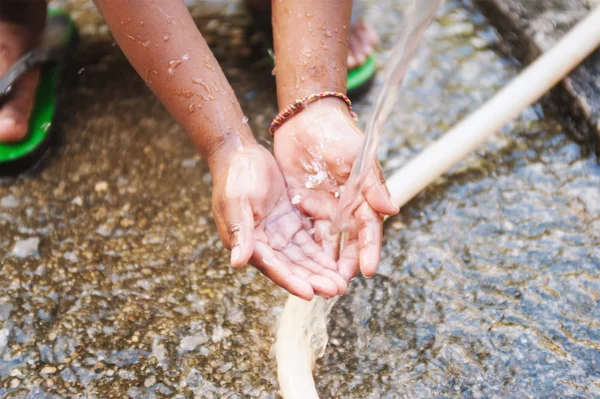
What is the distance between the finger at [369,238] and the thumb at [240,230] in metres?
0.28

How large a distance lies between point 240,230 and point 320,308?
0.46 meters

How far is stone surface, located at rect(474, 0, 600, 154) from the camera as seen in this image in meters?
2.26

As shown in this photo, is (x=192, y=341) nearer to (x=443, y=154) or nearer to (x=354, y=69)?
(x=443, y=154)

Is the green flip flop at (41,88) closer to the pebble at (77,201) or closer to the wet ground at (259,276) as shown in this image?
the wet ground at (259,276)

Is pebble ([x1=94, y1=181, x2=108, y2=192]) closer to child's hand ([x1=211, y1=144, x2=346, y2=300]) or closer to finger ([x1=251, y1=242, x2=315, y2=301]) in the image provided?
child's hand ([x1=211, y1=144, x2=346, y2=300])

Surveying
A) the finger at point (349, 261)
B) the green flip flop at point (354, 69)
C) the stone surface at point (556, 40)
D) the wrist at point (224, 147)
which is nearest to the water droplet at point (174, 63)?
the wrist at point (224, 147)

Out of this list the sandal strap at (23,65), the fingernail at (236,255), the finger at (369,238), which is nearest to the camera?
the fingernail at (236,255)

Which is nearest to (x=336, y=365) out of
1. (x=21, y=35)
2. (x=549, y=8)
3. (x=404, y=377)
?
(x=404, y=377)

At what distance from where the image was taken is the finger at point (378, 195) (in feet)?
4.95

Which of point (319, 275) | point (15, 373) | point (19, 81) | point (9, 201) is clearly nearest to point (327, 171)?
point (319, 275)

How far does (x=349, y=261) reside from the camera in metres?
1.52

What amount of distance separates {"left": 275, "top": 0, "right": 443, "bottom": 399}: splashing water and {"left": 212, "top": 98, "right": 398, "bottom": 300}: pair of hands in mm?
38

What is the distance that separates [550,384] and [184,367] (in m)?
0.98

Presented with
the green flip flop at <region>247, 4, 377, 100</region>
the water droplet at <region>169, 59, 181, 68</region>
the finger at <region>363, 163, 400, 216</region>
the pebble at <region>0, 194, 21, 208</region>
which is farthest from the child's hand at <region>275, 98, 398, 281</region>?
the pebble at <region>0, 194, 21, 208</region>
